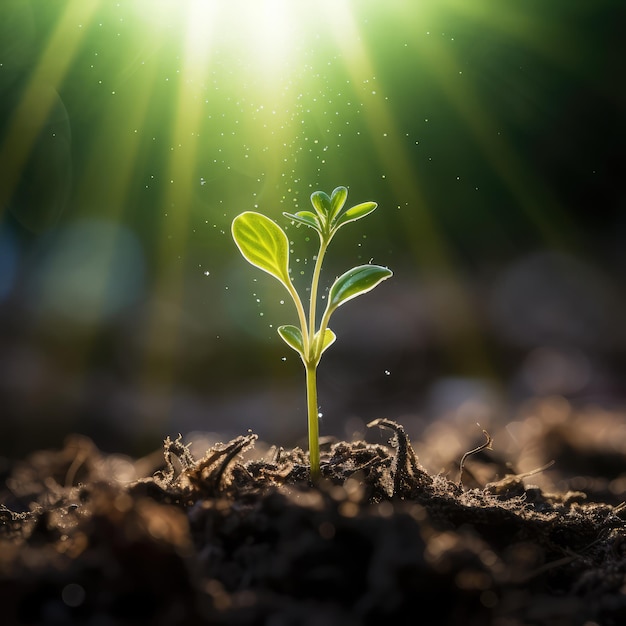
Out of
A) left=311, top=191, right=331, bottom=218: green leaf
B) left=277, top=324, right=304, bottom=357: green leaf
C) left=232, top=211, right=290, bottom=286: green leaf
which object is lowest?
left=277, top=324, right=304, bottom=357: green leaf

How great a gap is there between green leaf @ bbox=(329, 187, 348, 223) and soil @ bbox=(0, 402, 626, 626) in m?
0.40

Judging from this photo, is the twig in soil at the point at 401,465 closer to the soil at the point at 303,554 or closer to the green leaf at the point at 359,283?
the soil at the point at 303,554

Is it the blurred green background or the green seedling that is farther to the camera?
the blurred green background

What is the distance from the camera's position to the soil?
610 mm

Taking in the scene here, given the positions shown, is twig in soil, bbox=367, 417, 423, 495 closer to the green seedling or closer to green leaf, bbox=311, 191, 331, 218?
the green seedling

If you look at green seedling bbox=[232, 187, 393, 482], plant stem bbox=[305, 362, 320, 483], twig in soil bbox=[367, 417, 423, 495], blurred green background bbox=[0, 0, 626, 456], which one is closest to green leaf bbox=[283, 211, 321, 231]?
green seedling bbox=[232, 187, 393, 482]

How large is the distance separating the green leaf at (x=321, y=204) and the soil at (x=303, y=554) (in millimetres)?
399

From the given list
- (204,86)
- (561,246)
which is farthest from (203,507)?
(561,246)

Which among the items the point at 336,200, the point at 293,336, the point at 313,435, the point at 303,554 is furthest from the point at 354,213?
the point at 303,554

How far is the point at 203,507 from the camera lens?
0.84 meters

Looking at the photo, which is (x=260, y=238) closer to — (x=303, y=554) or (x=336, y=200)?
(x=336, y=200)

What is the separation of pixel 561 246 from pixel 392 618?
640 centimetres

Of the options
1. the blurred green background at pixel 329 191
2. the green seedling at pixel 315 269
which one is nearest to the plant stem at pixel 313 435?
the green seedling at pixel 315 269

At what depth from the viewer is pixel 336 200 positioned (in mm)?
1135
